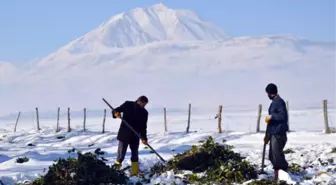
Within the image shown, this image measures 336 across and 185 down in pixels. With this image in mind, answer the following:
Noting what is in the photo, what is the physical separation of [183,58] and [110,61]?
57.5 feet

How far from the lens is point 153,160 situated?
13.8m

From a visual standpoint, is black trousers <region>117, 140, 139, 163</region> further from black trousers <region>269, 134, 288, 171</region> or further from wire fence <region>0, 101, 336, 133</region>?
wire fence <region>0, 101, 336, 133</region>

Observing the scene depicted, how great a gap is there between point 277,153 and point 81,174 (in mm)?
3254

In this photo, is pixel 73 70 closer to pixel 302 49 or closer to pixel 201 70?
pixel 201 70

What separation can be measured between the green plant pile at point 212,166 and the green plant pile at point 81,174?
1410 mm

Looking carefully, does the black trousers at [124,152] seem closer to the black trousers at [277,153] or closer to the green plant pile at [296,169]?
the black trousers at [277,153]

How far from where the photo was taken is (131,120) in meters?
12.8

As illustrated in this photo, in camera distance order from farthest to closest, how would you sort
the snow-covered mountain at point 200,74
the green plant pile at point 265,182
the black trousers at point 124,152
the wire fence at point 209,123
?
1. the snow-covered mountain at point 200,74
2. the wire fence at point 209,123
3. the black trousers at point 124,152
4. the green plant pile at point 265,182

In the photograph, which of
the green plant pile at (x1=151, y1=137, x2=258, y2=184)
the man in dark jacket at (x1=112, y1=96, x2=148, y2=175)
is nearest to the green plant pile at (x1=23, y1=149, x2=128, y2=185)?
the green plant pile at (x1=151, y1=137, x2=258, y2=184)

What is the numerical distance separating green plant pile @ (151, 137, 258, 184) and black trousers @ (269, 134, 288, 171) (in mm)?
487

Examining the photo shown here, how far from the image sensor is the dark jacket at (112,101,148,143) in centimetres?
1271

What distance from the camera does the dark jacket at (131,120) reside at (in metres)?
12.7

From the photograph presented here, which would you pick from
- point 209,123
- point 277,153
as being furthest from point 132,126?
point 209,123

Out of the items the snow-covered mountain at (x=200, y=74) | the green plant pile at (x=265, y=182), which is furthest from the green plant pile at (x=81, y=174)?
the snow-covered mountain at (x=200, y=74)
